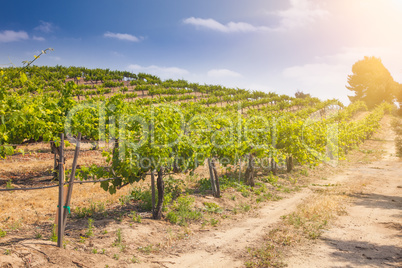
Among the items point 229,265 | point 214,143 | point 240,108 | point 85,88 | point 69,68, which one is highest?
point 69,68

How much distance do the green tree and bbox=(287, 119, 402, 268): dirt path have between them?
6069cm

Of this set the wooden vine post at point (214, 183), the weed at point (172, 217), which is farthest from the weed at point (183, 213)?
the wooden vine post at point (214, 183)

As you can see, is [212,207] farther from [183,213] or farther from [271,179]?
Answer: [271,179]

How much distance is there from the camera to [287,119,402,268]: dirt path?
19.2ft

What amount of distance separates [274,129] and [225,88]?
152 ft

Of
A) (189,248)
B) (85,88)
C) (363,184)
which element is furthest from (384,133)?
(85,88)

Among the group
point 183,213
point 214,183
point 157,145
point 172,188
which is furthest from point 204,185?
point 157,145

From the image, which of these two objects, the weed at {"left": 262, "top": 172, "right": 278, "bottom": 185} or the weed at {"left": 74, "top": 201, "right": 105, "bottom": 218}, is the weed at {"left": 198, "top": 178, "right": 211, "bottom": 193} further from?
the weed at {"left": 74, "top": 201, "right": 105, "bottom": 218}

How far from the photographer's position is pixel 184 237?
7.01 meters

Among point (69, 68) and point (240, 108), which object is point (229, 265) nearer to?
point (240, 108)

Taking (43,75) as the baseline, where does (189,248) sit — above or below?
below

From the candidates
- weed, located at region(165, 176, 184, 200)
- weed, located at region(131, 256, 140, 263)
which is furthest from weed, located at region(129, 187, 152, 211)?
weed, located at region(131, 256, 140, 263)

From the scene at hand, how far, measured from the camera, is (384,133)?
3722 centimetres

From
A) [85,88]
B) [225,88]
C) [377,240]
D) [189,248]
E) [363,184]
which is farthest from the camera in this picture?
[225,88]
